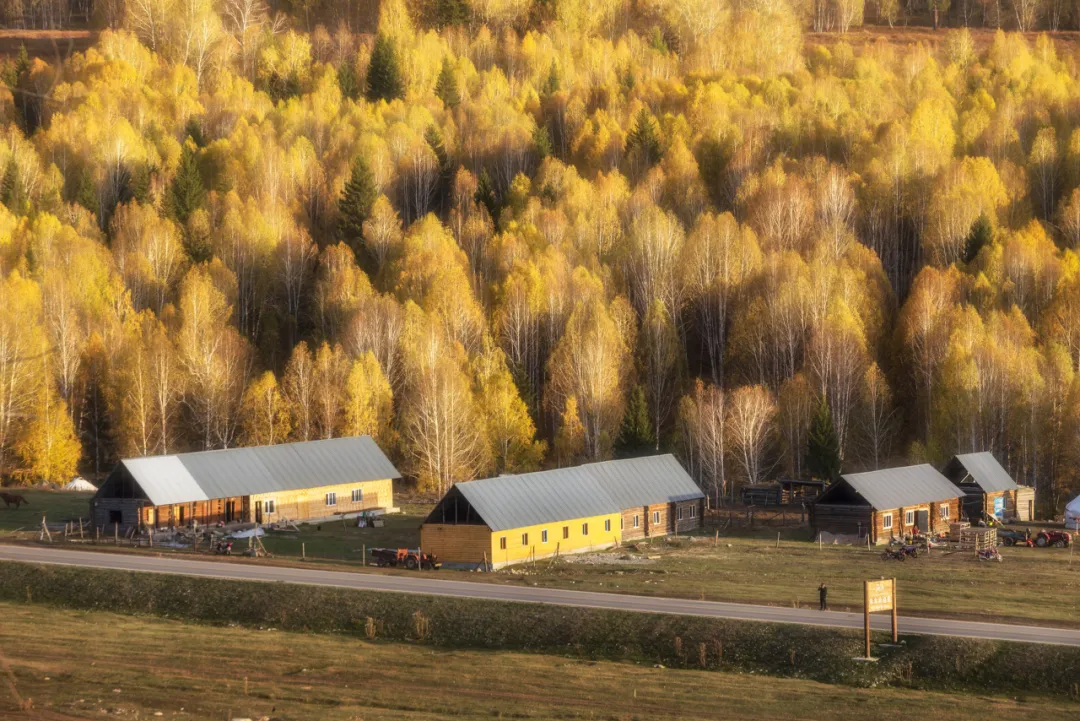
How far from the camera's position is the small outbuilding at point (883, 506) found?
65438 mm

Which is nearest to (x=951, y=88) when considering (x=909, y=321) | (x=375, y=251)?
(x=909, y=321)

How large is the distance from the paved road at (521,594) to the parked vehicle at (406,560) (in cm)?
253

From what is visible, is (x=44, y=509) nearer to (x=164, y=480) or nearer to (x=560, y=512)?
(x=164, y=480)

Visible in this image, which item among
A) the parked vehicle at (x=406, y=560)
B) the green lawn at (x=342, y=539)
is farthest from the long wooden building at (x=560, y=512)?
the green lawn at (x=342, y=539)

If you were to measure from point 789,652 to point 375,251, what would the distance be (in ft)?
254

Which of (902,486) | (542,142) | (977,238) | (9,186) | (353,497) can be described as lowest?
(353,497)

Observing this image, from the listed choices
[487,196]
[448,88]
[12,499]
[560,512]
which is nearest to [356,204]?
[487,196]

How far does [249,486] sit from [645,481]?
65.3ft

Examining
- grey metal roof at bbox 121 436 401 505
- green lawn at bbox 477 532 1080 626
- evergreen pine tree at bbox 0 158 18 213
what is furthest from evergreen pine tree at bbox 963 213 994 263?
evergreen pine tree at bbox 0 158 18 213

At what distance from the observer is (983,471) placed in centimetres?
7256

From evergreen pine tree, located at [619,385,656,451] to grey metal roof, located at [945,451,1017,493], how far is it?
18.7 meters

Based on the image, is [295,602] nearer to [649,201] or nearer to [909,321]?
[909,321]

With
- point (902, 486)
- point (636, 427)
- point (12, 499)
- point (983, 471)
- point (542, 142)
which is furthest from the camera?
point (542, 142)

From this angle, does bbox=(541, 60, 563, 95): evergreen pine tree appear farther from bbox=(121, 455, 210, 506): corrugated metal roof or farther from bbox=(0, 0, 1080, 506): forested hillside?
bbox=(121, 455, 210, 506): corrugated metal roof
